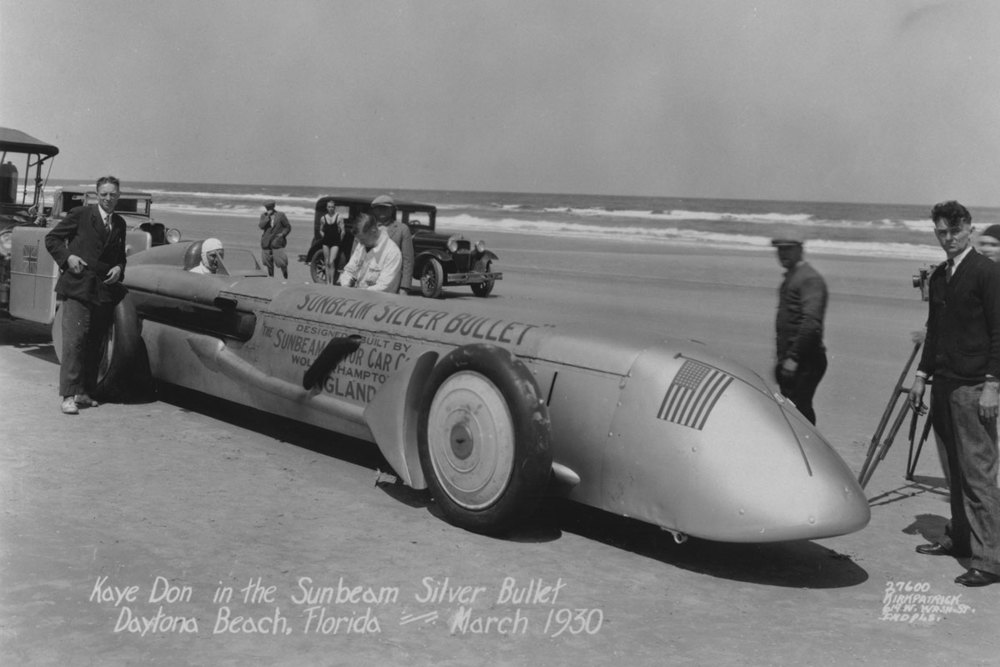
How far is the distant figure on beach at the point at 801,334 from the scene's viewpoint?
6617mm

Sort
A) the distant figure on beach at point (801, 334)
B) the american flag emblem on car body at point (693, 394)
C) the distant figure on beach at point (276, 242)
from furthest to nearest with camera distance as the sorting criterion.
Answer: the distant figure on beach at point (276, 242) → the distant figure on beach at point (801, 334) → the american flag emblem on car body at point (693, 394)

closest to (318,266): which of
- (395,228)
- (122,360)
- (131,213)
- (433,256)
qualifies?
(433,256)

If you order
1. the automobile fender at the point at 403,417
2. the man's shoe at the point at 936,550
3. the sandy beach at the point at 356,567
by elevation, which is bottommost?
the sandy beach at the point at 356,567

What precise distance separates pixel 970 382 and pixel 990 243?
1.07 meters

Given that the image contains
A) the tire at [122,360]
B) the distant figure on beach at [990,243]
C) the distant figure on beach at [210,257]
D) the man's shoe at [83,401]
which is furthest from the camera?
the distant figure on beach at [210,257]

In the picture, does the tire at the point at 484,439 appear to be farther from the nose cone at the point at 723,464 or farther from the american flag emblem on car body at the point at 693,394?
the american flag emblem on car body at the point at 693,394

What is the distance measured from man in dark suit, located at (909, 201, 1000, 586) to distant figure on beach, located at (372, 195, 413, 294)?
4.29 meters

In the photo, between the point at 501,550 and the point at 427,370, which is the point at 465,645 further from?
the point at 427,370

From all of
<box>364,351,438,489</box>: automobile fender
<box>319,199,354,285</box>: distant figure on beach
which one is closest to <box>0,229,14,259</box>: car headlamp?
<box>364,351,438,489</box>: automobile fender

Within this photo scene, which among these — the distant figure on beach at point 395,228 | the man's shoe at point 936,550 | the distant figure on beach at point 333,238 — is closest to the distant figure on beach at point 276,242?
the distant figure on beach at point 333,238

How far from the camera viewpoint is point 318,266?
21344 mm

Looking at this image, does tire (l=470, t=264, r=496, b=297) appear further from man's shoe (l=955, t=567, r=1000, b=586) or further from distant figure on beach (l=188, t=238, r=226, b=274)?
man's shoe (l=955, t=567, r=1000, b=586)

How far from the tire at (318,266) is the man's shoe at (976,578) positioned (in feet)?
54.7

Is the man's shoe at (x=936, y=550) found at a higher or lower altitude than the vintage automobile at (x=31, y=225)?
lower
